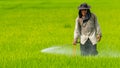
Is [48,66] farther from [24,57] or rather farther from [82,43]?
[82,43]

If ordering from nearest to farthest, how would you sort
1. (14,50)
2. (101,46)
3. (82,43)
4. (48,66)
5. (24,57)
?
1. (48,66)
2. (24,57)
3. (82,43)
4. (14,50)
5. (101,46)

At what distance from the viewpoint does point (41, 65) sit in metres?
8.06

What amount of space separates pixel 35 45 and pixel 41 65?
156 inches

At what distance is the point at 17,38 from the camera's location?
1406 centimetres

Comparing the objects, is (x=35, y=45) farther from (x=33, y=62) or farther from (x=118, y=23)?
(x=118, y=23)

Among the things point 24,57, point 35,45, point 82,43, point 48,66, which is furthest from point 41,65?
point 35,45

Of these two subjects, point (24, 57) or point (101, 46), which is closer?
point (24, 57)

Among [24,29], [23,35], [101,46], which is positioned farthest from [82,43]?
[24,29]

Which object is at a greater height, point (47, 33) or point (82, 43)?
point (82, 43)

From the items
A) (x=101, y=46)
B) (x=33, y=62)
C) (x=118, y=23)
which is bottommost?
(x=118, y=23)

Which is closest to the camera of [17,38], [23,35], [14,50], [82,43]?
[82,43]

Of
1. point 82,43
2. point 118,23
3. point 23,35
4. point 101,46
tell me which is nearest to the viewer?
point 82,43

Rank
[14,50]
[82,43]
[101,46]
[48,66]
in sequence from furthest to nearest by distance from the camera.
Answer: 1. [101,46]
2. [14,50]
3. [82,43]
4. [48,66]

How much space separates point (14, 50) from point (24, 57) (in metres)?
1.65
